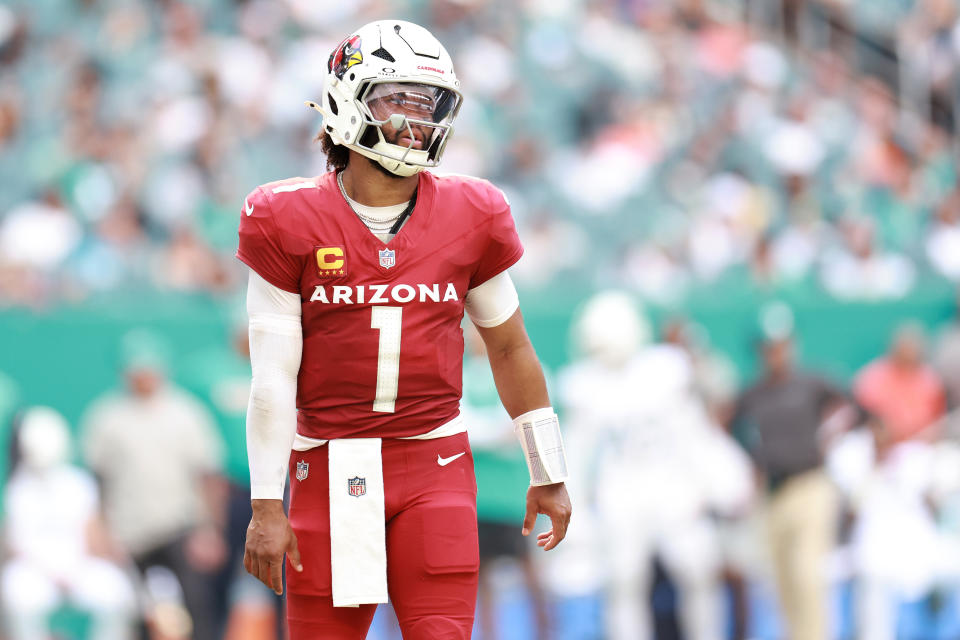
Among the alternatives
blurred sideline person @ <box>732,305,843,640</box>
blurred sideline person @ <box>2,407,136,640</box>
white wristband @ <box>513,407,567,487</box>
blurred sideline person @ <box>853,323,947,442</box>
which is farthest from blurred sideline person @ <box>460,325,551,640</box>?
white wristband @ <box>513,407,567,487</box>

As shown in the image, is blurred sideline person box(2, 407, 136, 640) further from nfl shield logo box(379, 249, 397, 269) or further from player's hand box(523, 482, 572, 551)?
nfl shield logo box(379, 249, 397, 269)

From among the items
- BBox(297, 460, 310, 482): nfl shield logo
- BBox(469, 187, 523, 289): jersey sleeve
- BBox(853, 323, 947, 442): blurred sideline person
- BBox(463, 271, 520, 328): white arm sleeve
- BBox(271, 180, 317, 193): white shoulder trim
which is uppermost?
BBox(853, 323, 947, 442): blurred sideline person

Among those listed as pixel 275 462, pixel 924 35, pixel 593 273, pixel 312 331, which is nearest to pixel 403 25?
pixel 312 331

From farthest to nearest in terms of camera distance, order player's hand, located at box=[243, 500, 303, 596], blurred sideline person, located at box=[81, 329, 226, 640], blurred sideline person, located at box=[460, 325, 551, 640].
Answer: blurred sideline person, located at box=[460, 325, 551, 640]
blurred sideline person, located at box=[81, 329, 226, 640]
player's hand, located at box=[243, 500, 303, 596]

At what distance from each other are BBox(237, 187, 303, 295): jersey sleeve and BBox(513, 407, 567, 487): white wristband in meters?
0.81

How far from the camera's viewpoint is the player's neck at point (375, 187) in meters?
3.87

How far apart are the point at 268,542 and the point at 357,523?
0.78 ft

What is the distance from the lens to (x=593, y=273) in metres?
11.5

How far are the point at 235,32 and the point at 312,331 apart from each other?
30.8 ft

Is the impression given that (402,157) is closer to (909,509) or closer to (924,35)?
(909,509)

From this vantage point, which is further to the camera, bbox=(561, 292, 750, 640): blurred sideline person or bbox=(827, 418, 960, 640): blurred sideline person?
bbox=(827, 418, 960, 640): blurred sideline person

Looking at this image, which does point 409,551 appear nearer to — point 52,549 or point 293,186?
point 293,186

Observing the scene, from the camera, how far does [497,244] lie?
12.9 feet

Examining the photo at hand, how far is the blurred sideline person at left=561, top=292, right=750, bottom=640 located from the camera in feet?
29.3
